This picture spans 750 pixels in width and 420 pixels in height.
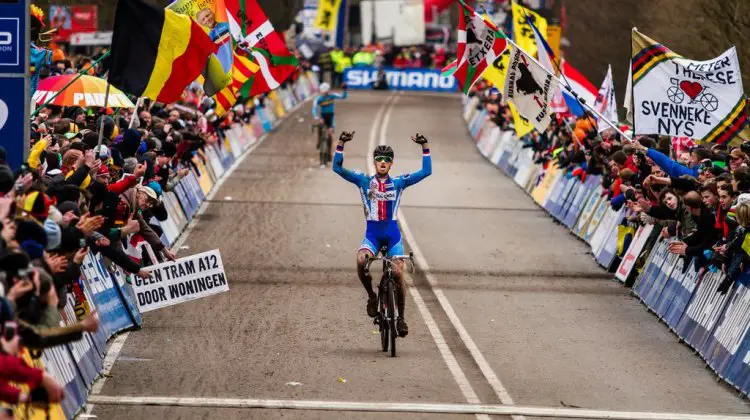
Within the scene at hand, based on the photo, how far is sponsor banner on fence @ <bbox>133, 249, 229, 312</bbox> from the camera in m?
15.1

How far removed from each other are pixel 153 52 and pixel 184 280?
104 inches

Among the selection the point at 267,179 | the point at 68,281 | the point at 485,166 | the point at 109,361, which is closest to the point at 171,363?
the point at 109,361

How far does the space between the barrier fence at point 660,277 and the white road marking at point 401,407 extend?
174cm

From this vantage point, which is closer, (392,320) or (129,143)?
(392,320)

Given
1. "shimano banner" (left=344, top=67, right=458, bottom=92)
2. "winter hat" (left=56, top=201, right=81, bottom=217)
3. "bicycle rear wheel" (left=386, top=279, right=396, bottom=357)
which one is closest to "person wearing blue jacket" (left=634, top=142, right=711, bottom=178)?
"bicycle rear wheel" (left=386, top=279, right=396, bottom=357)

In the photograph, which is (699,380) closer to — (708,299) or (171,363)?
(708,299)

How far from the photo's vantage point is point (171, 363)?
14.2m

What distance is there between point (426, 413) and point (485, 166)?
27.7 meters

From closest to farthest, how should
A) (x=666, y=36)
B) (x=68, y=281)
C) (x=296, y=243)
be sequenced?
(x=68, y=281), (x=296, y=243), (x=666, y=36)

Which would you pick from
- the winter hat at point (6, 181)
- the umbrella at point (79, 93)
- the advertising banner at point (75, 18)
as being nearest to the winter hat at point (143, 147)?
the umbrella at point (79, 93)

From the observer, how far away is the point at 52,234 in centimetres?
1067

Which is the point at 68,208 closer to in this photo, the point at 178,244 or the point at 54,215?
the point at 54,215

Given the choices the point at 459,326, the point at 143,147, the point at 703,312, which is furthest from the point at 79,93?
the point at 703,312

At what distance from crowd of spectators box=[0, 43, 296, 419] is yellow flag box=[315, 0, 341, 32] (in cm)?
4061
